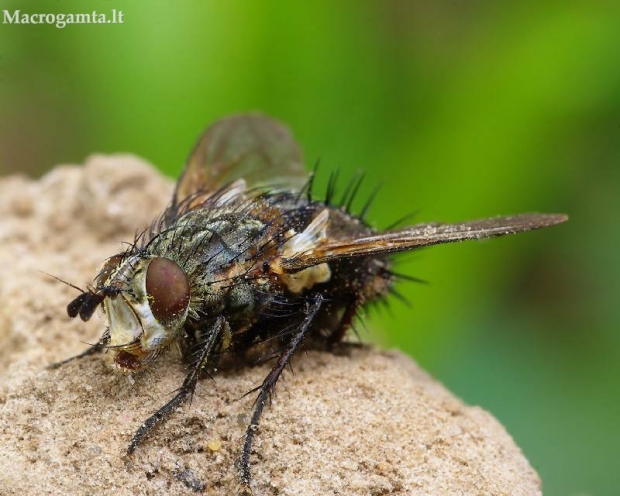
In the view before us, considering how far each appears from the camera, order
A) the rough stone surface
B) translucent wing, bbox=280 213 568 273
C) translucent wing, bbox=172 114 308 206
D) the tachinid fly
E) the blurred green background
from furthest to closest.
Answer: the blurred green background < translucent wing, bbox=172 114 308 206 < translucent wing, bbox=280 213 568 273 < the tachinid fly < the rough stone surface

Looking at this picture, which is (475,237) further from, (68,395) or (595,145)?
(595,145)

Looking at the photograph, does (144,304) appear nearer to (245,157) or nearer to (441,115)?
(245,157)

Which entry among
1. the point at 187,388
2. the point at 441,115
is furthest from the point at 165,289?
the point at 441,115

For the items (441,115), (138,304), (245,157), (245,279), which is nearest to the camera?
(138,304)

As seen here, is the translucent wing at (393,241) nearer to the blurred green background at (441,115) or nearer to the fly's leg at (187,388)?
the fly's leg at (187,388)

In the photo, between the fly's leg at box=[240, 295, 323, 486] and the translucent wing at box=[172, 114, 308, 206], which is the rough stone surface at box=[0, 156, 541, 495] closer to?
the fly's leg at box=[240, 295, 323, 486]

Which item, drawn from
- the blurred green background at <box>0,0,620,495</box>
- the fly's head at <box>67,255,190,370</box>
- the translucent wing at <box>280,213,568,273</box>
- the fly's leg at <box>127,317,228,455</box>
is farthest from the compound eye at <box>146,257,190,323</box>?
the blurred green background at <box>0,0,620,495</box>
